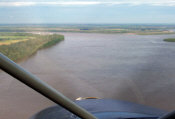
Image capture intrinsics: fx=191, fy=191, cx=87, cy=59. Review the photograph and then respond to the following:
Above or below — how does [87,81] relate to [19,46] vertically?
below

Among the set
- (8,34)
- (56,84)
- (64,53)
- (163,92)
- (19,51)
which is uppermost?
(8,34)

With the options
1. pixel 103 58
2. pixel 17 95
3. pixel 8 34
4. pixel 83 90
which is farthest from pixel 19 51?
pixel 103 58

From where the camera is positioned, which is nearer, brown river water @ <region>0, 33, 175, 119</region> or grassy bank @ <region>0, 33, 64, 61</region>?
grassy bank @ <region>0, 33, 64, 61</region>

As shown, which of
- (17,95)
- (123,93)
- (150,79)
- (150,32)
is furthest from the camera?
(150,32)

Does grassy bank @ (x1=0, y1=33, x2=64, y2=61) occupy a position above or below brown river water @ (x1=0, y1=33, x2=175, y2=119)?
above

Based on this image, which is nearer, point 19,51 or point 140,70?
point 19,51

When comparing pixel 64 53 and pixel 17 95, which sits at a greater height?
pixel 64 53

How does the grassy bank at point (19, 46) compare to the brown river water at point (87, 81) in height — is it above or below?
above

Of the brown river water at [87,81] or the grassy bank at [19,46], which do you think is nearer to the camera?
the grassy bank at [19,46]

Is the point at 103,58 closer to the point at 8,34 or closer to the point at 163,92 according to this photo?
the point at 163,92

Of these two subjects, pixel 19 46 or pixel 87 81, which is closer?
pixel 19 46

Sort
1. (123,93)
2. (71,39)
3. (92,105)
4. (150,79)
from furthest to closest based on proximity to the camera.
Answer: (71,39) → (150,79) → (123,93) → (92,105)
